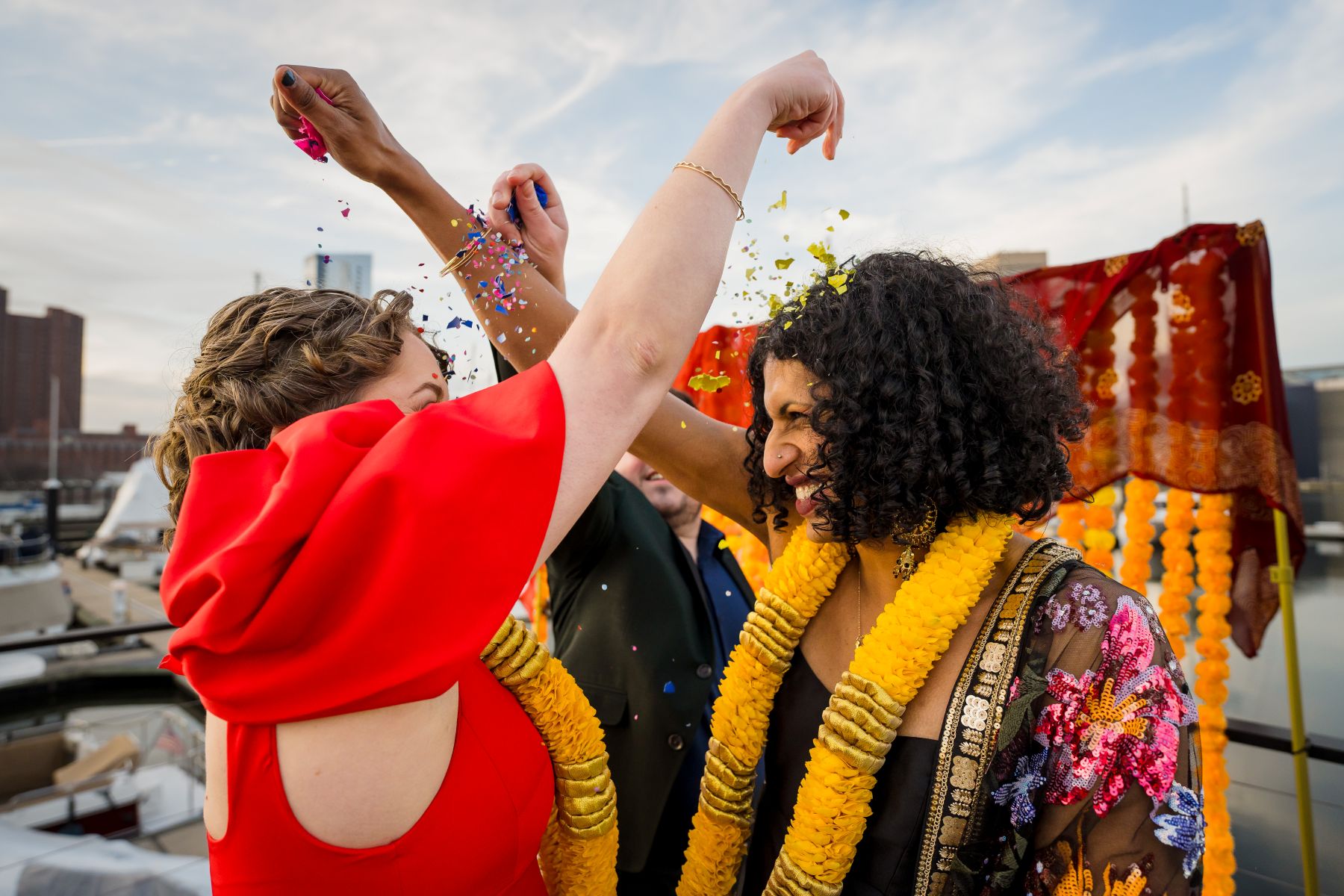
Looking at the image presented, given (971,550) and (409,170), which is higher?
(409,170)

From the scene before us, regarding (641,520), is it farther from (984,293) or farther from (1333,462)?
(1333,462)

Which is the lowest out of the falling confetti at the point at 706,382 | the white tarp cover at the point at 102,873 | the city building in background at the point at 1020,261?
the white tarp cover at the point at 102,873

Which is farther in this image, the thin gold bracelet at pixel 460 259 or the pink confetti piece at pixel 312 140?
the thin gold bracelet at pixel 460 259

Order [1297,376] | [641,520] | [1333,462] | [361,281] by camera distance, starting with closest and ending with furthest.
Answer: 1. [361,281]
2. [641,520]
3. [1297,376]
4. [1333,462]

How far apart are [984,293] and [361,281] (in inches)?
47.9

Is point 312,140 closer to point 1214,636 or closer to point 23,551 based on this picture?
point 1214,636

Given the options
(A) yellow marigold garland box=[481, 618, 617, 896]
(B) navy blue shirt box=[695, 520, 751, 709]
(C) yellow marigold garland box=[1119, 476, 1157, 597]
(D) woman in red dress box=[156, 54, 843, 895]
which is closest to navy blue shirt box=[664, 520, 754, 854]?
(B) navy blue shirt box=[695, 520, 751, 709]

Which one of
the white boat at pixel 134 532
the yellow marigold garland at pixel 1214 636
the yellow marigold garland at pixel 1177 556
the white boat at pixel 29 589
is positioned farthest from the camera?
the white boat at pixel 134 532

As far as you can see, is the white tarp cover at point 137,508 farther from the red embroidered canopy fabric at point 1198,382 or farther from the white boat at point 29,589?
the red embroidered canopy fabric at point 1198,382

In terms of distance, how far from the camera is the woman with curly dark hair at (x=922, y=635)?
1111mm

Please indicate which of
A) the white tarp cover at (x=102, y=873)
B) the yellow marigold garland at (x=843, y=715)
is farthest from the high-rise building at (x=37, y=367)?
the yellow marigold garland at (x=843, y=715)

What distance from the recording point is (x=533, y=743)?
120 cm

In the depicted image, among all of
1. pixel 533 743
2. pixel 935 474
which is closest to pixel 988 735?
pixel 935 474

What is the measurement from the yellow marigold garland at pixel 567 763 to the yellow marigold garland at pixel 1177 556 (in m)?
2.33
